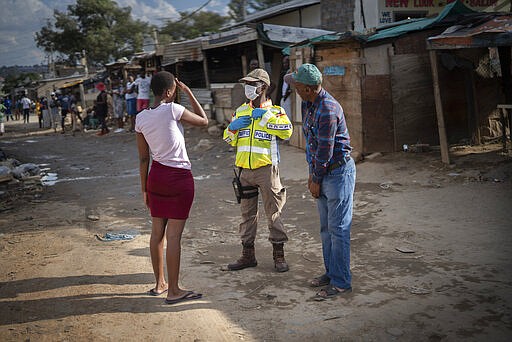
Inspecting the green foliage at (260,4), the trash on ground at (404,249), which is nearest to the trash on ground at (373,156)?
the trash on ground at (404,249)

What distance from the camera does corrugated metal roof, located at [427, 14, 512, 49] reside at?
6.89 m

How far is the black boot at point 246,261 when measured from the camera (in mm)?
4645

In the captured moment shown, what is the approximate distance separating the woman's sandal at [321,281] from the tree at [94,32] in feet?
144

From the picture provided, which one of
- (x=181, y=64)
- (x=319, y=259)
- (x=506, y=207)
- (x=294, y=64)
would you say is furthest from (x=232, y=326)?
(x=181, y=64)

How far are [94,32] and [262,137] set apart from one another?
44738 mm

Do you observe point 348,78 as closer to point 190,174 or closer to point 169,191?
point 190,174

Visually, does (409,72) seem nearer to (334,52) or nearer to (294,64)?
(334,52)

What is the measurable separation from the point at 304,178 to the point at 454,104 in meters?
3.28

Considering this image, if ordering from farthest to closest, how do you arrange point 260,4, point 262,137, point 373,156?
point 260,4
point 373,156
point 262,137

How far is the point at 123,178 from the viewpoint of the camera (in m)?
10.2

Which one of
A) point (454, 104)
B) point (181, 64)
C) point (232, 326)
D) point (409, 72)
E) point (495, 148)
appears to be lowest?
point (232, 326)

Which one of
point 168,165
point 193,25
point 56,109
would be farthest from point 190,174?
point 193,25

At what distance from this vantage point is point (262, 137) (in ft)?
14.3

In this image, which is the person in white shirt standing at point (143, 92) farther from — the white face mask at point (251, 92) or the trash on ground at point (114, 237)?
the white face mask at point (251, 92)
